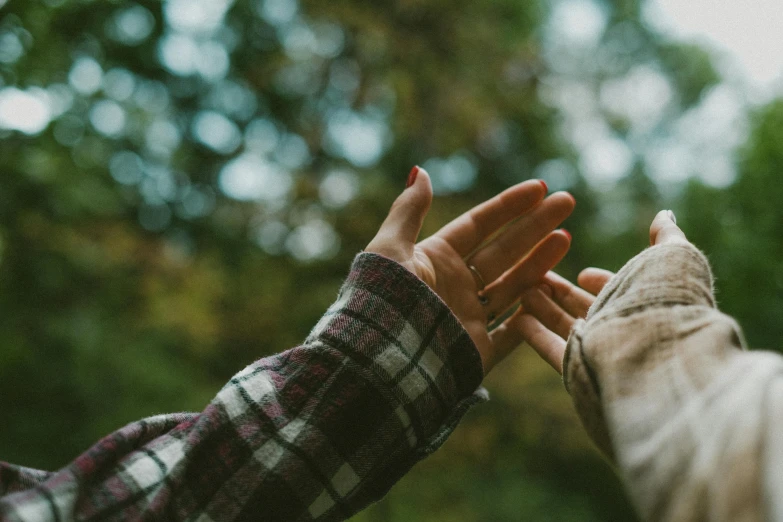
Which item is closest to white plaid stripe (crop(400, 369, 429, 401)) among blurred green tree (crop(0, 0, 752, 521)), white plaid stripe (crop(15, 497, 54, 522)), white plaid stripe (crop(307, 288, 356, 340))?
white plaid stripe (crop(307, 288, 356, 340))

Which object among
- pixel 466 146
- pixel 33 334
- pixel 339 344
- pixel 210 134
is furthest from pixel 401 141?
pixel 339 344

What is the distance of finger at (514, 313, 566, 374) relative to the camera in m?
0.81

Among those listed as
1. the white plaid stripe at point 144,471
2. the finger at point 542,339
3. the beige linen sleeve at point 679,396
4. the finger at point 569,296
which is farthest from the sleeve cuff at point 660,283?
the white plaid stripe at point 144,471

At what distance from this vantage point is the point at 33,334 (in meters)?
2.67

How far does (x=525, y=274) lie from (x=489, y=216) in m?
0.13

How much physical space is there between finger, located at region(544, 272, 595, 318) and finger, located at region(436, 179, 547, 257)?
5.3 inches

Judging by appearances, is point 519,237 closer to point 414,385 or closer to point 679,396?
point 414,385

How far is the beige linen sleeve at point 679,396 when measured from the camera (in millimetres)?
374

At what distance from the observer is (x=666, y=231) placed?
69 cm

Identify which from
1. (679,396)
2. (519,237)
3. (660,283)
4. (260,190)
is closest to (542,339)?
(519,237)

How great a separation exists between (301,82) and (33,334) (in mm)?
2189

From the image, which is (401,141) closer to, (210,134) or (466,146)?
(466,146)

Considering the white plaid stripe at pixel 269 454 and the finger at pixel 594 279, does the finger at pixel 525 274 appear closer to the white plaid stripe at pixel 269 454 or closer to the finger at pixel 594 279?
the finger at pixel 594 279

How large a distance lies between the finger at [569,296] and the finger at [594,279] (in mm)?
15
